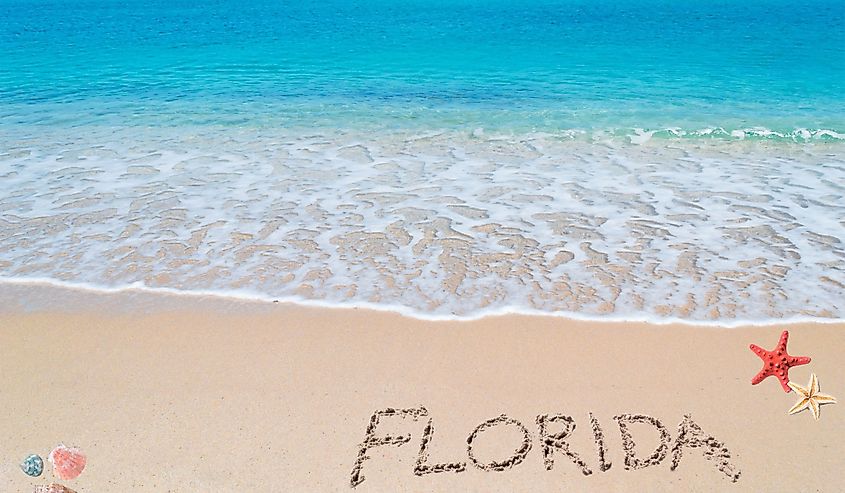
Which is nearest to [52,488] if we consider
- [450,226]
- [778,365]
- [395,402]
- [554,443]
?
[395,402]

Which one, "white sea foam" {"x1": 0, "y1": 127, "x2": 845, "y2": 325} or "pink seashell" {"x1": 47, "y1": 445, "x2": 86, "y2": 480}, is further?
"white sea foam" {"x1": 0, "y1": 127, "x2": 845, "y2": 325}

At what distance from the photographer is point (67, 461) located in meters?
3.97

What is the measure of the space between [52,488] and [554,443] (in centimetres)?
294

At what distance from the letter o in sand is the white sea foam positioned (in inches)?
60.1

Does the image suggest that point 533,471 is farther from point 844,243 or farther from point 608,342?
point 844,243

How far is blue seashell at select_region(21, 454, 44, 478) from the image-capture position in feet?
12.7

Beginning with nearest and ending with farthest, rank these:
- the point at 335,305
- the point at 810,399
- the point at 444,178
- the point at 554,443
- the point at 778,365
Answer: the point at 554,443, the point at 810,399, the point at 778,365, the point at 335,305, the point at 444,178

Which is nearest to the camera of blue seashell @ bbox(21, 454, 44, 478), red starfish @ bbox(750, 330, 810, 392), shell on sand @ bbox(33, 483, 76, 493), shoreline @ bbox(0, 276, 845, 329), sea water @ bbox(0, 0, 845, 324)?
shell on sand @ bbox(33, 483, 76, 493)

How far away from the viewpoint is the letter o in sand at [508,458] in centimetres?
393

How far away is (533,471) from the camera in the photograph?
3898 mm

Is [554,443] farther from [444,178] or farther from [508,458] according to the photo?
[444,178]

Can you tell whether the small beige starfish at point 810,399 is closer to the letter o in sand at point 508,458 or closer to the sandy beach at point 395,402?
the sandy beach at point 395,402

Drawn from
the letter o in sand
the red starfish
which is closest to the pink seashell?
the letter o in sand

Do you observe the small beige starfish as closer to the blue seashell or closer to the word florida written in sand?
the word florida written in sand
